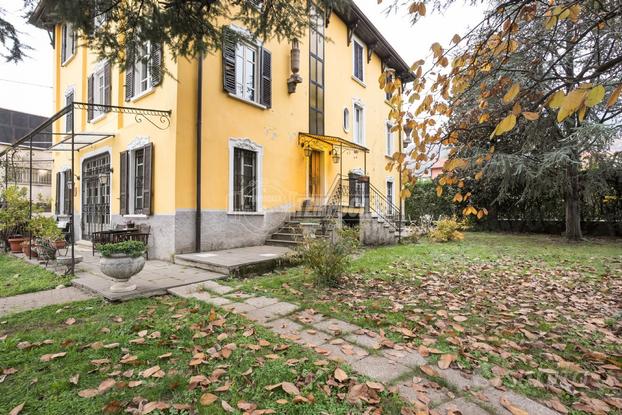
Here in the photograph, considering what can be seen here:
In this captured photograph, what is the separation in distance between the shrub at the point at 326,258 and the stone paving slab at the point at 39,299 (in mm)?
3315

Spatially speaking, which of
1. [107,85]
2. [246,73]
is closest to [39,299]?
[246,73]

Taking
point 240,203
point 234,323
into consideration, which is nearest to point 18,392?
point 234,323

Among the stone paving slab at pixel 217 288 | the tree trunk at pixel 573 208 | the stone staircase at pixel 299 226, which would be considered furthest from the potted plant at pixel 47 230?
the tree trunk at pixel 573 208

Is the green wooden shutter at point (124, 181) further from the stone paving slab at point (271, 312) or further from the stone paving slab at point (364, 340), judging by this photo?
the stone paving slab at point (364, 340)

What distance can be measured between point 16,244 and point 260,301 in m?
8.72

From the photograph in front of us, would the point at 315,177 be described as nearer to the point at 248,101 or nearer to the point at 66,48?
the point at 248,101

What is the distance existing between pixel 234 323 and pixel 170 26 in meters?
3.92

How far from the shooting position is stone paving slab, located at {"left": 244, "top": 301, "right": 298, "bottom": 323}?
367 centimetres

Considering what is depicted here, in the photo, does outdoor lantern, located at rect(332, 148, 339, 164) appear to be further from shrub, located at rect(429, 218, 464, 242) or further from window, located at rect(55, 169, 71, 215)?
window, located at rect(55, 169, 71, 215)

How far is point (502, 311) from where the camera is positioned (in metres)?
3.85

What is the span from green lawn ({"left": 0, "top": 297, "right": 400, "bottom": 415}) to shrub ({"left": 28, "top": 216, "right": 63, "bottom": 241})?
4.16 meters

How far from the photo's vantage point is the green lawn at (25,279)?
16.5 feet

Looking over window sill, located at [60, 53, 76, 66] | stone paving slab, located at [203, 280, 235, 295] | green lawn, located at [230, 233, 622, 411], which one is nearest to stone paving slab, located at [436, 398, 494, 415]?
green lawn, located at [230, 233, 622, 411]

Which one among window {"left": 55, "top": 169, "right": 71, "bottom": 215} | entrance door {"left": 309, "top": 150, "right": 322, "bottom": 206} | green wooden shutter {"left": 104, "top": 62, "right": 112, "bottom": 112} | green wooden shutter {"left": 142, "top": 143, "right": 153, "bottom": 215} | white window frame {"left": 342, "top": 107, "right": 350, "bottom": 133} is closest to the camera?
green wooden shutter {"left": 142, "top": 143, "right": 153, "bottom": 215}
